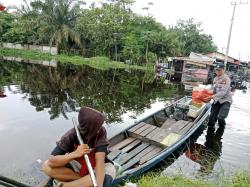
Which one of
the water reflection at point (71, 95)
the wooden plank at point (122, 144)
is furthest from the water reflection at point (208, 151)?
the water reflection at point (71, 95)

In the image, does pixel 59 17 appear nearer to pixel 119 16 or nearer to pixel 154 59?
pixel 119 16

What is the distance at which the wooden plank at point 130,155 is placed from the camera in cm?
572

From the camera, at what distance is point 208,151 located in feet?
27.0

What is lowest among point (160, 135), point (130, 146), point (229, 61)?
point (130, 146)

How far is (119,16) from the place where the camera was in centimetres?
3572

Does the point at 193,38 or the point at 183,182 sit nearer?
the point at 183,182

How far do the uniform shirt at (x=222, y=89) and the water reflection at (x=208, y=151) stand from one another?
3.89 feet

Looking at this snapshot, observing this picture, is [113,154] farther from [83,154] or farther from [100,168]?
[83,154]

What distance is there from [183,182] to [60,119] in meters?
5.29

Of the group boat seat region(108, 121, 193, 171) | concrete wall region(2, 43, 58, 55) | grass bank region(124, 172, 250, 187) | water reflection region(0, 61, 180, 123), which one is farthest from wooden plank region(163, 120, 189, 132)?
concrete wall region(2, 43, 58, 55)

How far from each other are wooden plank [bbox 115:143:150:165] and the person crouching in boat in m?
2.22

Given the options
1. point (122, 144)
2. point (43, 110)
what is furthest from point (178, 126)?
point (43, 110)

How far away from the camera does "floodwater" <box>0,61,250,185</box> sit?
6.47m

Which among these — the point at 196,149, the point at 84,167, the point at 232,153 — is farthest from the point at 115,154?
the point at 232,153
